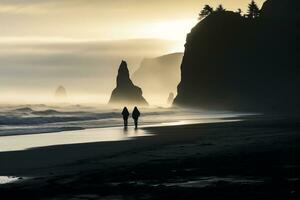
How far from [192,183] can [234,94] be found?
12785 cm

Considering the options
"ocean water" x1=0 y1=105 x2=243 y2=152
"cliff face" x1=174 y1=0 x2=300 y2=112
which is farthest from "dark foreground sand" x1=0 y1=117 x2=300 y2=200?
"cliff face" x1=174 y1=0 x2=300 y2=112

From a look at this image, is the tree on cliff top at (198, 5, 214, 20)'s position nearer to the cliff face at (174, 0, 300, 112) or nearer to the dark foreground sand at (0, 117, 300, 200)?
the cliff face at (174, 0, 300, 112)

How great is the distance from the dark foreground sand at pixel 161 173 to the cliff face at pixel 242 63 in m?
94.3

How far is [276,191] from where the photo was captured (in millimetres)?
11336

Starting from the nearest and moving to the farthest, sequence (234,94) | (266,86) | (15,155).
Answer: (15,155) < (266,86) < (234,94)

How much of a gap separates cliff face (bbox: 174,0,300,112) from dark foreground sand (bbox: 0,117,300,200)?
94.3 metres

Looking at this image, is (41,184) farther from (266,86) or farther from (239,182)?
(266,86)

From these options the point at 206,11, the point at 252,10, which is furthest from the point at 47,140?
the point at 206,11

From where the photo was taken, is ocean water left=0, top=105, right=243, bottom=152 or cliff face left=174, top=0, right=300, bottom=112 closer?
ocean water left=0, top=105, right=243, bottom=152

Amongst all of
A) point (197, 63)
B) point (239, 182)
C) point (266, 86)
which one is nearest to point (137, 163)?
point (239, 182)

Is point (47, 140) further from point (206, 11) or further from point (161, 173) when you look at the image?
point (206, 11)

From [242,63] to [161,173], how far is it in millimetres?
127952

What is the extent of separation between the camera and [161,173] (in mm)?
15250

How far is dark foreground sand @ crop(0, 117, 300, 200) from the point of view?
39.1 feet
